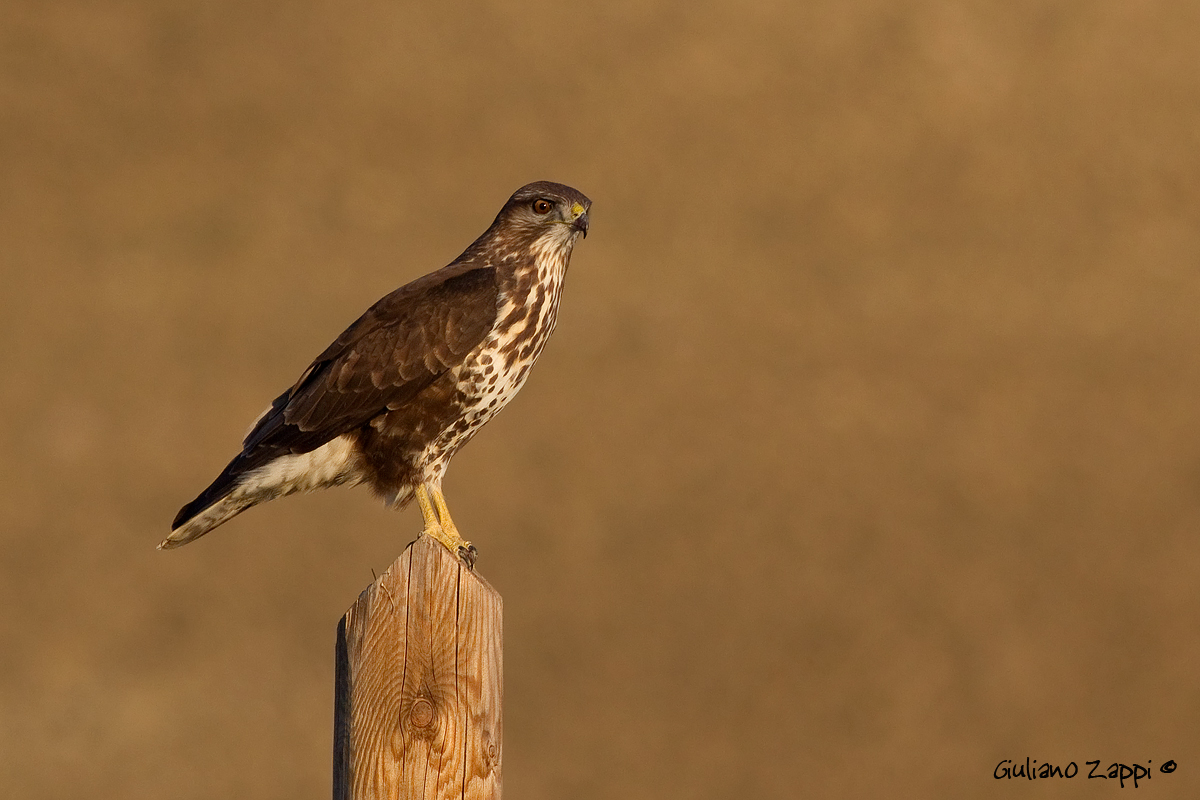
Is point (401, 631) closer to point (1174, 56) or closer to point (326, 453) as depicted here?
point (326, 453)

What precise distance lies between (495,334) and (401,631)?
200cm

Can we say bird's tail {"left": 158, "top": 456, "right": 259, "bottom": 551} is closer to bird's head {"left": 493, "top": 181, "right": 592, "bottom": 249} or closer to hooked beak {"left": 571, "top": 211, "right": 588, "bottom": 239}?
bird's head {"left": 493, "top": 181, "right": 592, "bottom": 249}

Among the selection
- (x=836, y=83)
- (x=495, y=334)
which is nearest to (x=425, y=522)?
(x=495, y=334)

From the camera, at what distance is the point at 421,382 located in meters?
5.88

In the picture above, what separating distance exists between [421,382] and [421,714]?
6.62 ft

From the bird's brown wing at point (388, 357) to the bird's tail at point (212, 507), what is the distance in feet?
0.40

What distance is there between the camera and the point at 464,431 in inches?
238

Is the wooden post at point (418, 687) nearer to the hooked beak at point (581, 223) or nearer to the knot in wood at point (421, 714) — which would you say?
the knot in wood at point (421, 714)

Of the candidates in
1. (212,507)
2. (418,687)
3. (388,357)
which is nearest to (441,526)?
(388,357)

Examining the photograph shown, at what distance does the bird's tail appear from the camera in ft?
19.1

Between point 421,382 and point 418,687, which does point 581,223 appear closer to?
point 421,382

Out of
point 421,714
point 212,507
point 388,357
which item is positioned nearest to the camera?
point 421,714

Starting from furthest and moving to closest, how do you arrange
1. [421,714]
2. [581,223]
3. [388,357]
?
1. [581,223]
2. [388,357]
3. [421,714]

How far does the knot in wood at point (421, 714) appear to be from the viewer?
4.08 metres
